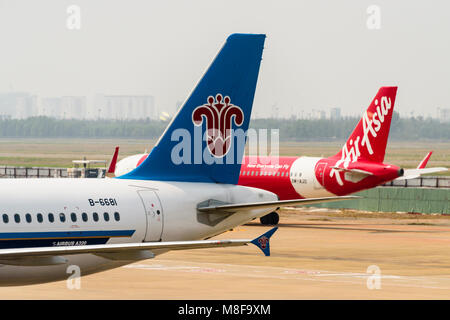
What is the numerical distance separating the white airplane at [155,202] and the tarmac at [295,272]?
12.1ft

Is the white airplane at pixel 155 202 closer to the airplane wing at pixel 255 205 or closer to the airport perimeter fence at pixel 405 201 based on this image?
the airplane wing at pixel 255 205

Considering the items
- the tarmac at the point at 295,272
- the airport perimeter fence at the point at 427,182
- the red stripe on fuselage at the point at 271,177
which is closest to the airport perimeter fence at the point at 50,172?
the airport perimeter fence at the point at 427,182

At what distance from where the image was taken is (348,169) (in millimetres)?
67938

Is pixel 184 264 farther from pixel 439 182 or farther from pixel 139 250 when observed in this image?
pixel 439 182

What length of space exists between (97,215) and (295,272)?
14824mm

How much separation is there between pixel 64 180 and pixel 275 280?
1196 cm

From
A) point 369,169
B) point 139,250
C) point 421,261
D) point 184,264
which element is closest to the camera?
point 139,250

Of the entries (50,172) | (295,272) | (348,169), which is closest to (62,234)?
(295,272)

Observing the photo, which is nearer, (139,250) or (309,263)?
(139,250)

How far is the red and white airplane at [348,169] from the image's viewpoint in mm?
67875

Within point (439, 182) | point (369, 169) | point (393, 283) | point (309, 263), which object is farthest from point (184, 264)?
point (439, 182)

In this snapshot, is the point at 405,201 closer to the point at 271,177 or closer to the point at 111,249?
the point at 271,177

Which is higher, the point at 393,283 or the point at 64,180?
the point at 64,180
